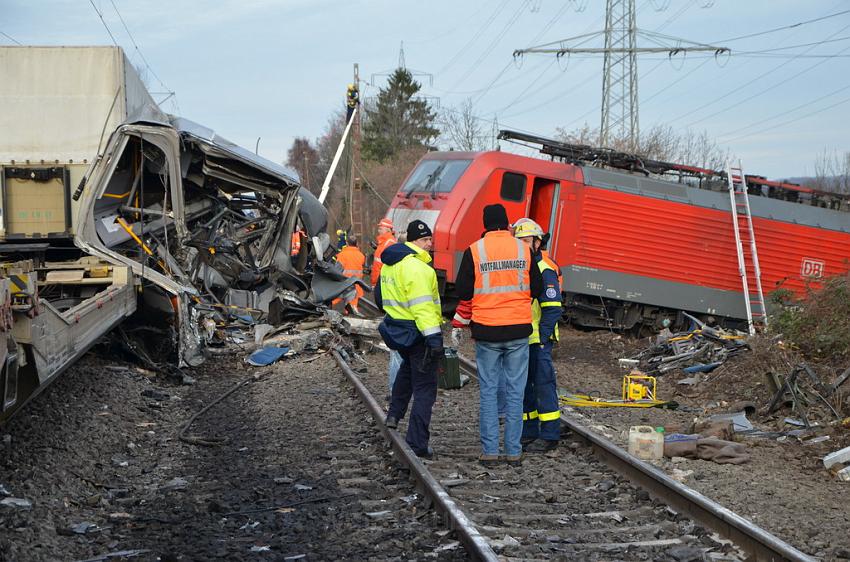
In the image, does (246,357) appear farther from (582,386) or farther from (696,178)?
(696,178)

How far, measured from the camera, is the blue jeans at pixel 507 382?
6.84 m

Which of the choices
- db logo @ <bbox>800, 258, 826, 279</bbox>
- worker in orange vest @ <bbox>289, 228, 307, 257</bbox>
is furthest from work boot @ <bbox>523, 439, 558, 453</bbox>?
db logo @ <bbox>800, 258, 826, 279</bbox>

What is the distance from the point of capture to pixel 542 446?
7.37m

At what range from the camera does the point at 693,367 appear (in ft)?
39.2

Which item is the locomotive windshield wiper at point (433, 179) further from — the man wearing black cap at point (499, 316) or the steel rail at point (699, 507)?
the steel rail at point (699, 507)

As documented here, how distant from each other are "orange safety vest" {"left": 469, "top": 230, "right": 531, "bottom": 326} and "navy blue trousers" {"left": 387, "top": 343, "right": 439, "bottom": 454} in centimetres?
51

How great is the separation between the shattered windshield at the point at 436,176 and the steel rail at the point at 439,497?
26.0ft

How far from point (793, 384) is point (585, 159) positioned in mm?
8308

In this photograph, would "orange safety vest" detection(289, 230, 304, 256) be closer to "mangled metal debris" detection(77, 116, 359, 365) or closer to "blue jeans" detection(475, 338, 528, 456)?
"mangled metal debris" detection(77, 116, 359, 365)

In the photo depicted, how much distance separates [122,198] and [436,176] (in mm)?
6251

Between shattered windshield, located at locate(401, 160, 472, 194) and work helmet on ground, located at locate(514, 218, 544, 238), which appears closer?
work helmet on ground, located at locate(514, 218, 544, 238)

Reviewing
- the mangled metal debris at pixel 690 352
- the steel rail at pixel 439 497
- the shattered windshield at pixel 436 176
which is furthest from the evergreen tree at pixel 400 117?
the steel rail at pixel 439 497

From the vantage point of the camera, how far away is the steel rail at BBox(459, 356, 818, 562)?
4.51m

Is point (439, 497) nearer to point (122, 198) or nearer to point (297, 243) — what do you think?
point (122, 198)
